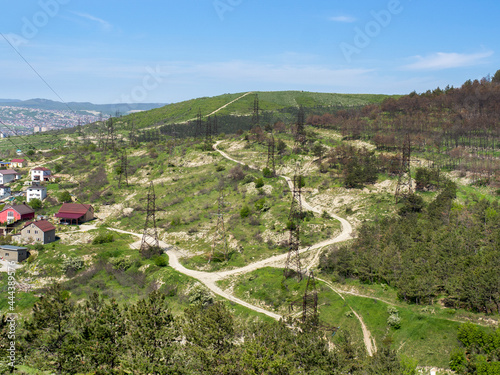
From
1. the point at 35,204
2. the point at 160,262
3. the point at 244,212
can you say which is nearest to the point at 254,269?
the point at 160,262

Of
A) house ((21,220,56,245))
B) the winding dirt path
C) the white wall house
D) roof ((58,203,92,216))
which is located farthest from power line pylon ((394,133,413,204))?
the white wall house

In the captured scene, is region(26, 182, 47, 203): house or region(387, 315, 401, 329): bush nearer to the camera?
region(387, 315, 401, 329): bush

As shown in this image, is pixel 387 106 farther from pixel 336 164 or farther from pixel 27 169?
pixel 27 169

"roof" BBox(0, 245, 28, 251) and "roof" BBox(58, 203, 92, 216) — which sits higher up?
"roof" BBox(58, 203, 92, 216)

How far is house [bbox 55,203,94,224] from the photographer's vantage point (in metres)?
79.4

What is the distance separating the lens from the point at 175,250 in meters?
63.8

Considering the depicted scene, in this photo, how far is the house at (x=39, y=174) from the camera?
104500 millimetres

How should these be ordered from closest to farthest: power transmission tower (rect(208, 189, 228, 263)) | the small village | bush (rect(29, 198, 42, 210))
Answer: power transmission tower (rect(208, 189, 228, 263)) → the small village → bush (rect(29, 198, 42, 210))

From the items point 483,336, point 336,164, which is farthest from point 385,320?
point 336,164

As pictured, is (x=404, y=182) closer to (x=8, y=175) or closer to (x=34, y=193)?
(x=34, y=193)

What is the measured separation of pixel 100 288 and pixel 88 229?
2773 centimetres

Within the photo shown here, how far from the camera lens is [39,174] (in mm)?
104562

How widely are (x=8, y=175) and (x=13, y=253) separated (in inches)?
2329

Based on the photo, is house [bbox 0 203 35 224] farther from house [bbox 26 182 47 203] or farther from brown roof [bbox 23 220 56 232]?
brown roof [bbox 23 220 56 232]
